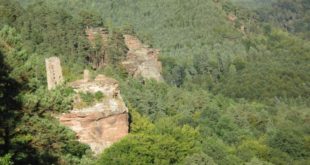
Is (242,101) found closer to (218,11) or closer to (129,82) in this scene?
(129,82)

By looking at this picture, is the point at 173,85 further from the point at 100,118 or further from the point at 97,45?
the point at 100,118

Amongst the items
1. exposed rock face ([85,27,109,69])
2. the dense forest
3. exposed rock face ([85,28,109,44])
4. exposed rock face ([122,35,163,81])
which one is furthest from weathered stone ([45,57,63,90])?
exposed rock face ([122,35,163,81])

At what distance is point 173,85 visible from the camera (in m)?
97.4

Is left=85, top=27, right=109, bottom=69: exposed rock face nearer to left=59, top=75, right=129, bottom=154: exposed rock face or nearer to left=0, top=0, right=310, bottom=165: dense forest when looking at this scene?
left=0, top=0, right=310, bottom=165: dense forest

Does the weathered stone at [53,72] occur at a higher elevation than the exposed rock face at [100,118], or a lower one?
higher

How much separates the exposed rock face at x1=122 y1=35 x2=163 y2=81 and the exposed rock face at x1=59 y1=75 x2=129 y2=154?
39.6 m

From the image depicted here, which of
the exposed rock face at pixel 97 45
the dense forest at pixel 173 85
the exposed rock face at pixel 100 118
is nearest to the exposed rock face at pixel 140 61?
the dense forest at pixel 173 85

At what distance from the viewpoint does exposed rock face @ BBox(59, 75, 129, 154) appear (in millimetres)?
40781

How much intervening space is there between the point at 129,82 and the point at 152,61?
1701 cm

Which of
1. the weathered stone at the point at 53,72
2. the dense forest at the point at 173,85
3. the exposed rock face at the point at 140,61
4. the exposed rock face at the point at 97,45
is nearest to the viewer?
the dense forest at the point at 173,85

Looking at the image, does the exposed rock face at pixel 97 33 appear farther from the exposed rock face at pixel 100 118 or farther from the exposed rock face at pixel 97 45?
the exposed rock face at pixel 100 118

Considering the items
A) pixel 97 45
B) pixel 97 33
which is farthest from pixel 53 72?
pixel 97 33

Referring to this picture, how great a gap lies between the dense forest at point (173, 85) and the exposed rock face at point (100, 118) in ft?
5.07

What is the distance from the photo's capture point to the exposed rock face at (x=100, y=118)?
134 feet
